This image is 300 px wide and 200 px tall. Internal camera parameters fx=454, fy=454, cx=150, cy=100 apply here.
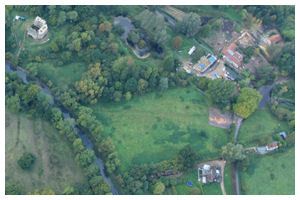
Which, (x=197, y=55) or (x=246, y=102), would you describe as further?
(x=197, y=55)

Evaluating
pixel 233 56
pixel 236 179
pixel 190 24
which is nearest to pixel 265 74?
pixel 233 56

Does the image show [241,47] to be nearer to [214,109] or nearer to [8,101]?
[214,109]

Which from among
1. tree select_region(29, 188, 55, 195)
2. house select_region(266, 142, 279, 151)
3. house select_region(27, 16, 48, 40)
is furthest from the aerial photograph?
house select_region(266, 142, 279, 151)

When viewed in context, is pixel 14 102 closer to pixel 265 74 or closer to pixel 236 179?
pixel 236 179

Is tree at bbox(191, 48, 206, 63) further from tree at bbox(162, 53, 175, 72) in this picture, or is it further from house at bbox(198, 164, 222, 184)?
house at bbox(198, 164, 222, 184)
